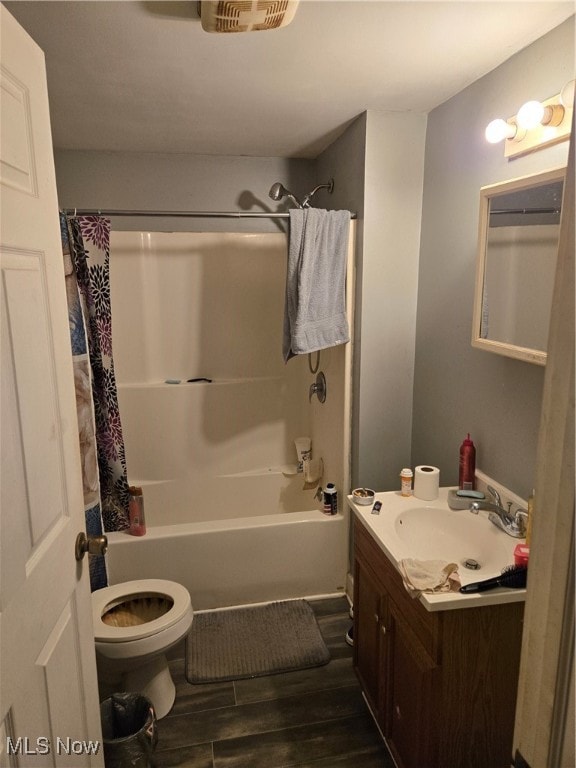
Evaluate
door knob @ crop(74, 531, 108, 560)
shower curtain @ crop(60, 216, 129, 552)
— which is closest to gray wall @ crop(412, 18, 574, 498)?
door knob @ crop(74, 531, 108, 560)

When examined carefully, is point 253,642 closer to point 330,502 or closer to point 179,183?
point 330,502

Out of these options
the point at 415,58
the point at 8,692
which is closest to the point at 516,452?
the point at 415,58

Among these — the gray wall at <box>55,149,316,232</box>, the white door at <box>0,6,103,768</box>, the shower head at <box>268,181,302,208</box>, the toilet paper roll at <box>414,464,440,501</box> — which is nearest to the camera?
the white door at <box>0,6,103,768</box>

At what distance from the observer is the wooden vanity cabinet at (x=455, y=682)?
4.36ft

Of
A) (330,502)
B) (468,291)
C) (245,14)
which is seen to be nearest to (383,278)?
(468,291)

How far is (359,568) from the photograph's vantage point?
1.89m

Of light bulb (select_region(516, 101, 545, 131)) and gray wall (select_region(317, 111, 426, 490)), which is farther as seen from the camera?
gray wall (select_region(317, 111, 426, 490))

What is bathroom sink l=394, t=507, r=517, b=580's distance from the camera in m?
1.54

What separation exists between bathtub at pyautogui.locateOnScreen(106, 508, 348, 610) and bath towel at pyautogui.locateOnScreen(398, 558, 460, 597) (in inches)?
43.7

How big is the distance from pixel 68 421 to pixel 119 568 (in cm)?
142

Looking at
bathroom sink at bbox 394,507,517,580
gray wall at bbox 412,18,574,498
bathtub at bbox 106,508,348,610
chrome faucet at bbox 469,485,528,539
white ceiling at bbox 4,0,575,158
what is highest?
white ceiling at bbox 4,0,575,158

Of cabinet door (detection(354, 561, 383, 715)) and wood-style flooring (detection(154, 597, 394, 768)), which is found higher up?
cabinet door (detection(354, 561, 383, 715))

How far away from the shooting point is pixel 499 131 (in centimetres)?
158

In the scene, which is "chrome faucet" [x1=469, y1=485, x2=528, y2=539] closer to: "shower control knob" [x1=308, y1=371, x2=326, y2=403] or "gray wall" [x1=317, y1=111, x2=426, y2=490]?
"gray wall" [x1=317, y1=111, x2=426, y2=490]
